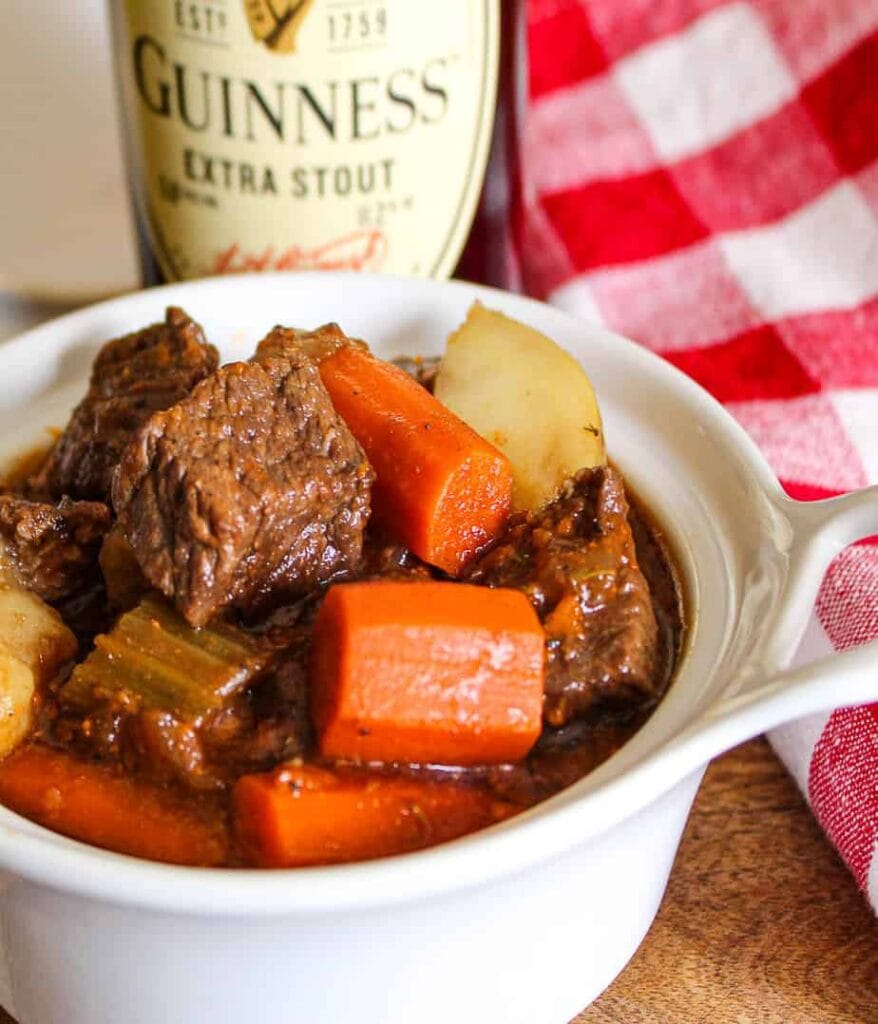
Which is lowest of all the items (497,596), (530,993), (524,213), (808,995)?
(808,995)

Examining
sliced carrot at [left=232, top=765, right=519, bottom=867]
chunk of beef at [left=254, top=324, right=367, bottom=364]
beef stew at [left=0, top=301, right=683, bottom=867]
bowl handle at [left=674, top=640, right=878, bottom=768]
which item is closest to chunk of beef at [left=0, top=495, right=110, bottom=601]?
beef stew at [left=0, top=301, right=683, bottom=867]

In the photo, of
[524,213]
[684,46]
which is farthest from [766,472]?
[684,46]

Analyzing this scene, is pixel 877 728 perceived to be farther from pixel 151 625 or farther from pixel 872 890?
pixel 151 625

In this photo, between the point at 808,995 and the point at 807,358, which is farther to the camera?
the point at 807,358

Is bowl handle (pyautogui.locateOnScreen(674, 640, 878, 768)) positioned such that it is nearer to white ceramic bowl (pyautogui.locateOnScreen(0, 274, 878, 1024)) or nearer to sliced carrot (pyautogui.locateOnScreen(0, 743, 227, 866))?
white ceramic bowl (pyautogui.locateOnScreen(0, 274, 878, 1024))

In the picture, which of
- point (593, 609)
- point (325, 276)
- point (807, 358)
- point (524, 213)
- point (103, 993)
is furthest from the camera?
point (524, 213)

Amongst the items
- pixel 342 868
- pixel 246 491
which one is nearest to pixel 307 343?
pixel 246 491
